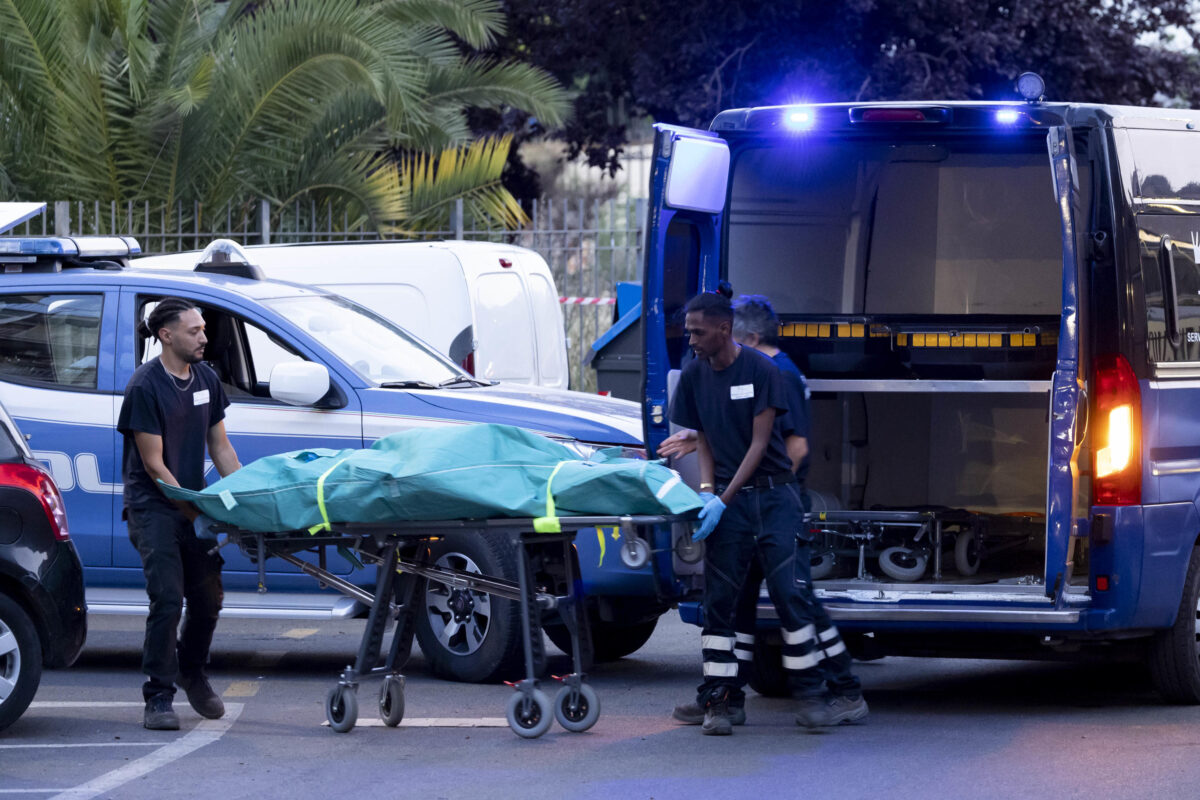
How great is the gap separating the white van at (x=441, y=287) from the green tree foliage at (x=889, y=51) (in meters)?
10.0

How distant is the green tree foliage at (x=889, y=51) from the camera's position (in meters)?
21.3

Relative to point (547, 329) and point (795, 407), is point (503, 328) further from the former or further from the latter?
point (795, 407)

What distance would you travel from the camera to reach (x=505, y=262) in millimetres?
12352

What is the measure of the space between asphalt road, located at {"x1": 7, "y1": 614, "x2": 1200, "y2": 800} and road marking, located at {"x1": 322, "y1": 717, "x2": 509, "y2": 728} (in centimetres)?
1

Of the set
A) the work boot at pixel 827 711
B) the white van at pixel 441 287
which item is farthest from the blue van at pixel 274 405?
the white van at pixel 441 287

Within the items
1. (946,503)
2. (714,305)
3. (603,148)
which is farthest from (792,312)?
(603,148)

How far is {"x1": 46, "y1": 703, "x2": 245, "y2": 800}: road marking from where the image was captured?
622 centimetres

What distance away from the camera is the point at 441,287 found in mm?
11906

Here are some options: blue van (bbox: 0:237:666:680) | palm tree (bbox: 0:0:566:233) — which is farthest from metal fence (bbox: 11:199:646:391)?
blue van (bbox: 0:237:666:680)

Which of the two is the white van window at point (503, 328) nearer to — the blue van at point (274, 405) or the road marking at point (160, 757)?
the blue van at point (274, 405)

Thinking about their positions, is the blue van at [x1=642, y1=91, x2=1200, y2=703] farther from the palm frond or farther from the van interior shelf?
the palm frond

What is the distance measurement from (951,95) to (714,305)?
14960mm

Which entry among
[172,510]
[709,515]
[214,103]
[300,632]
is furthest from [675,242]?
[214,103]

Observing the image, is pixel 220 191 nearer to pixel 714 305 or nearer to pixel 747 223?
pixel 747 223
